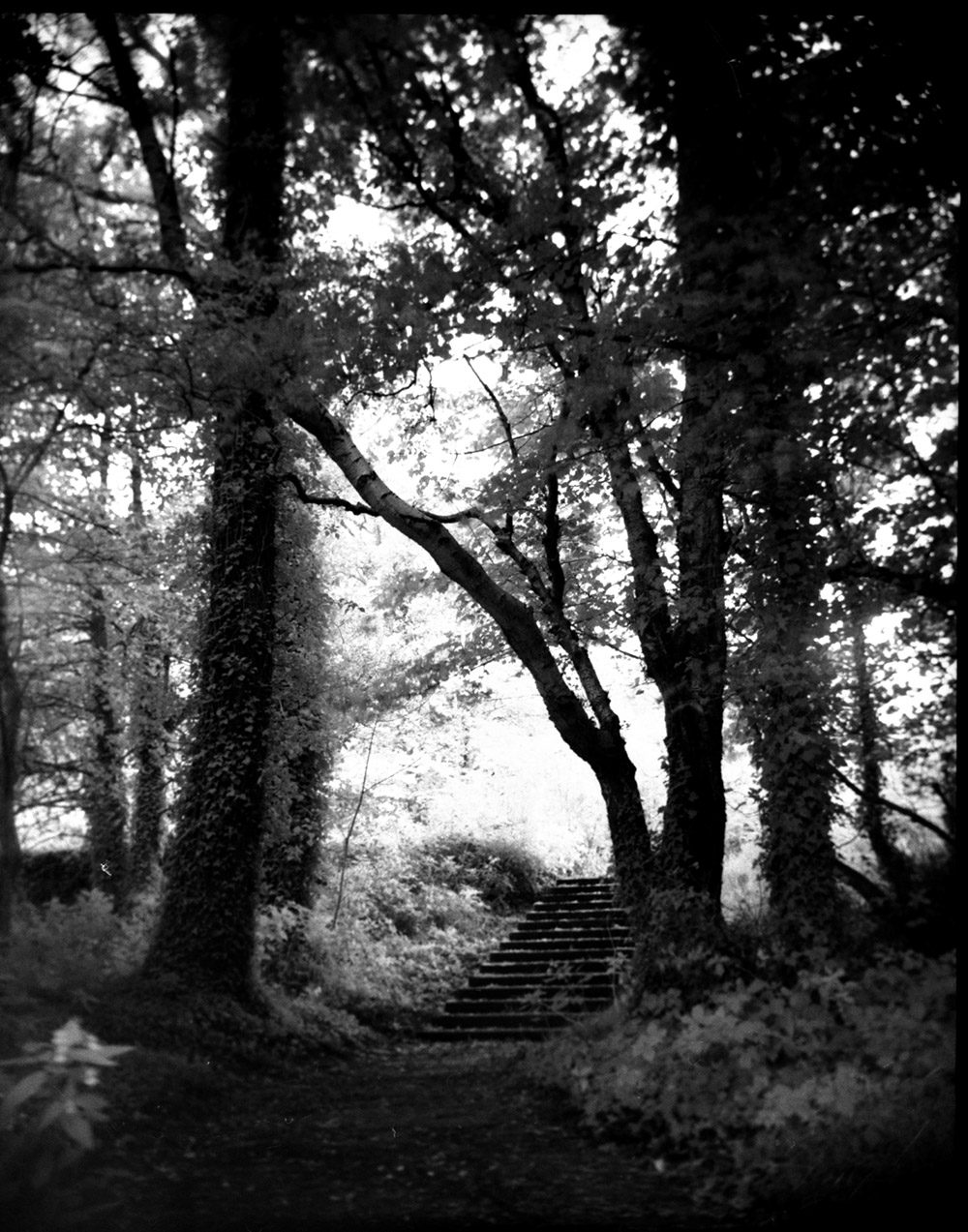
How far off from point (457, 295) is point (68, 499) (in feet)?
6.55

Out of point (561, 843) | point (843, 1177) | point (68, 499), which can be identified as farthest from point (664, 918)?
point (561, 843)

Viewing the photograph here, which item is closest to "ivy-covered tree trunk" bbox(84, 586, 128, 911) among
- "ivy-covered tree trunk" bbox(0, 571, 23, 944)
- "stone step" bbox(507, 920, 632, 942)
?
"ivy-covered tree trunk" bbox(0, 571, 23, 944)

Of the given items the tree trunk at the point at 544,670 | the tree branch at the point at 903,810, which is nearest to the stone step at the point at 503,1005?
the tree trunk at the point at 544,670

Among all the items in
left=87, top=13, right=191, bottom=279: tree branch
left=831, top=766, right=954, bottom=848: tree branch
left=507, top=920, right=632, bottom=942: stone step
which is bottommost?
left=507, top=920, right=632, bottom=942: stone step

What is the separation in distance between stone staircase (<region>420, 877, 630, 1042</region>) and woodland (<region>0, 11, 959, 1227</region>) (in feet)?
9.56

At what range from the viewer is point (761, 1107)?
125 inches

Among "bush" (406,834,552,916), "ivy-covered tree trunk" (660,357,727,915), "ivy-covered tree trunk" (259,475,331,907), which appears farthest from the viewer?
"bush" (406,834,552,916)

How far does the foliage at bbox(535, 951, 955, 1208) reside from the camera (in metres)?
2.58

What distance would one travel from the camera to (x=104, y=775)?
13.0 feet

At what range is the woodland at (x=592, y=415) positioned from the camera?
2.88 meters

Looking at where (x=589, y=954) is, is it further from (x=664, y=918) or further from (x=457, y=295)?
(x=457, y=295)

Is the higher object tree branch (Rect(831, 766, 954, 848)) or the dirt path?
tree branch (Rect(831, 766, 954, 848))

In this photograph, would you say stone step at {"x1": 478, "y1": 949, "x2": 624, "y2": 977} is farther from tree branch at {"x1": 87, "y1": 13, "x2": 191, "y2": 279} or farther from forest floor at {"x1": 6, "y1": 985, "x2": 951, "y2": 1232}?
tree branch at {"x1": 87, "y1": 13, "x2": 191, "y2": 279}

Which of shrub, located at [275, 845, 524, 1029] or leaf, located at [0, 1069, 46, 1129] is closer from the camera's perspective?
leaf, located at [0, 1069, 46, 1129]
